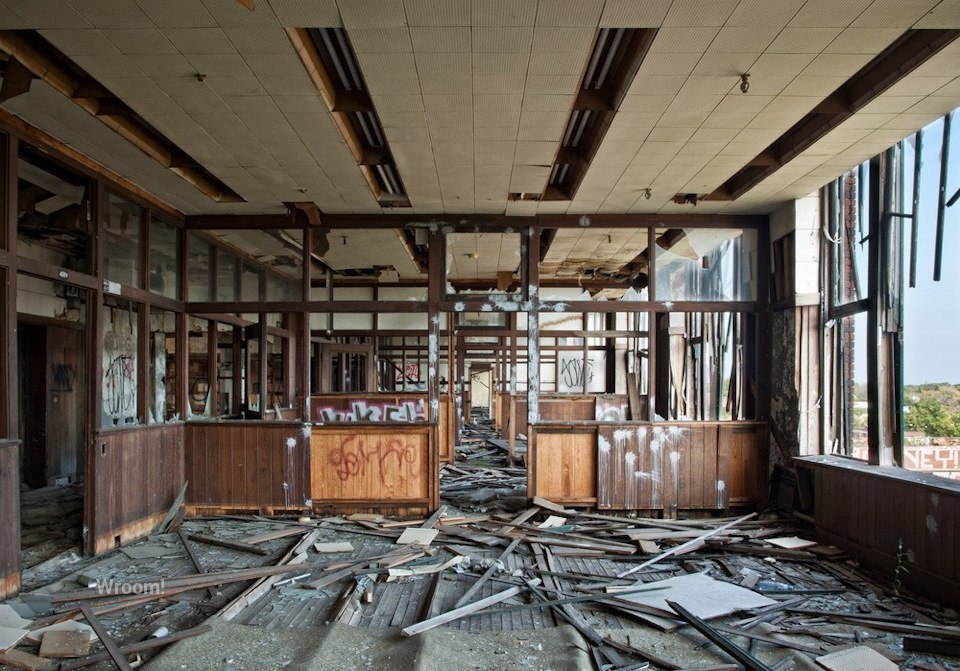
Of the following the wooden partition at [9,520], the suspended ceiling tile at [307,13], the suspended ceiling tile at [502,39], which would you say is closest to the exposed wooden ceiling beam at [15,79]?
the suspended ceiling tile at [307,13]

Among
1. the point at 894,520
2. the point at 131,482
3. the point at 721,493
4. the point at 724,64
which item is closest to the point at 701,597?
the point at 894,520

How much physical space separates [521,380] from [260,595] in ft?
65.4

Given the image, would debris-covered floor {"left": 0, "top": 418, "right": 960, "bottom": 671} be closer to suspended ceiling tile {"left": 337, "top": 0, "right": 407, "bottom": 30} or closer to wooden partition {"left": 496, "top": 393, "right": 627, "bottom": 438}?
suspended ceiling tile {"left": 337, "top": 0, "right": 407, "bottom": 30}

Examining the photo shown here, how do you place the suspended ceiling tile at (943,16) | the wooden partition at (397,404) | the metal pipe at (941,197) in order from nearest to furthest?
the suspended ceiling tile at (943,16), the metal pipe at (941,197), the wooden partition at (397,404)

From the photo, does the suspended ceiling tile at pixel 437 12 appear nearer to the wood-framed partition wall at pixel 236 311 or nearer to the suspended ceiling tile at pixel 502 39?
the suspended ceiling tile at pixel 502 39

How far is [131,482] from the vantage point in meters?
6.52

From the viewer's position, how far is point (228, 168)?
6320 millimetres

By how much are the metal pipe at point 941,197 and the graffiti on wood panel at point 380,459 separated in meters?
5.56

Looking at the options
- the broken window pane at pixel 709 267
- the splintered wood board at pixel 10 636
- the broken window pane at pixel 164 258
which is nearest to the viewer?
the splintered wood board at pixel 10 636

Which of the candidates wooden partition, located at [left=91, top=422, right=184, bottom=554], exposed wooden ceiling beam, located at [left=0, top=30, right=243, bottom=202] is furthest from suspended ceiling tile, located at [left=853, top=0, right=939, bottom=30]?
wooden partition, located at [left=91, top=422, right=184, bottom=554]

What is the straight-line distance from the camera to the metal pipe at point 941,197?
5367 millimetres

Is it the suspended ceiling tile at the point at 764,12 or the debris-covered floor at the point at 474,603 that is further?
the debris-covered floor at the point at 474,603

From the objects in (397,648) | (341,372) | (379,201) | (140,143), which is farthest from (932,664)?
(341,372)

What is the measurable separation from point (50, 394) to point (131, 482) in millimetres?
3570
